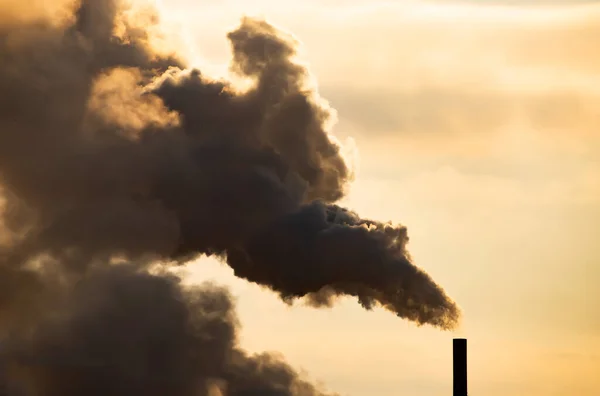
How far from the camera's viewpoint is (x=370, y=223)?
68.4m

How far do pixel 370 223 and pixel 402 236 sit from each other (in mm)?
2430

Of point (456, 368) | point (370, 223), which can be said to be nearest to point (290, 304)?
point (370, 223)

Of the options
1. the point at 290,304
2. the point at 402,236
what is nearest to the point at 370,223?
the point at 402,236

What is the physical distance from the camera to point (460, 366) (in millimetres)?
70750

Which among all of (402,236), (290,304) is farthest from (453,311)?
(290,304)

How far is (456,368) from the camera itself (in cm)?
7069

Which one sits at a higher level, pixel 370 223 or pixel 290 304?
pixel 370 223

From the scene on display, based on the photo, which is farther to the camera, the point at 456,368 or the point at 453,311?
the point at 456,368

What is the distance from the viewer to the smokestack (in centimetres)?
7012

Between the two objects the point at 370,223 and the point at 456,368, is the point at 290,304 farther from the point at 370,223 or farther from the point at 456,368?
the point at 456,368

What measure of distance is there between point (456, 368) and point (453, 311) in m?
8.26

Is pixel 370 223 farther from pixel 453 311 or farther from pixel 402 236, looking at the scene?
pixel 453 311

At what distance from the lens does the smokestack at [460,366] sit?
70.1m

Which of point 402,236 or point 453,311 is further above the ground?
point 402,236
